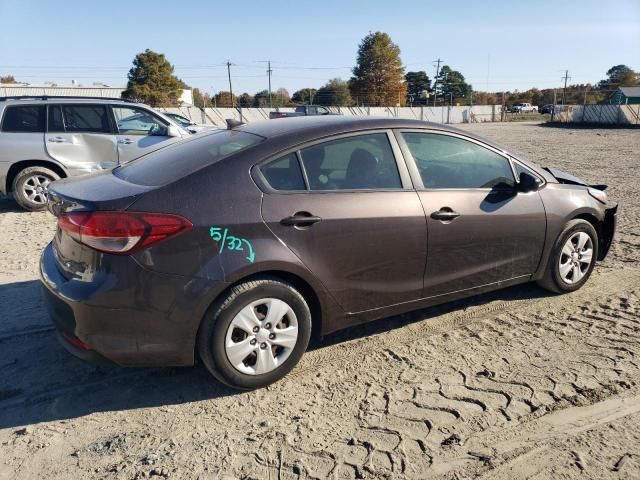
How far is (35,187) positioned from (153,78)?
178 feet

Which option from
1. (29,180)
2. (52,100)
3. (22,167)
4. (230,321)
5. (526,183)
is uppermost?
(52,100)

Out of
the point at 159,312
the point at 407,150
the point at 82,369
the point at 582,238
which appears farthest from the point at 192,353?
the point at 582,238

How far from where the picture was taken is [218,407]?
3.09 metres

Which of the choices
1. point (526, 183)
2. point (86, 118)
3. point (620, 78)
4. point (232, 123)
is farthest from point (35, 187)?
point (620, 78)

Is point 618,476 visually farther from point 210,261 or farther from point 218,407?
point 210,261

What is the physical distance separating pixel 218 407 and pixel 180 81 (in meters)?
64.7

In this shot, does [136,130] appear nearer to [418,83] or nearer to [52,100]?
[52,100]

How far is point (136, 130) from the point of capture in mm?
8586

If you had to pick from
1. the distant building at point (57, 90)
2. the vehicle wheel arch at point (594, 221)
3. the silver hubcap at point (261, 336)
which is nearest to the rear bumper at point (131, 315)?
the silver hubcap at point (261, 336)

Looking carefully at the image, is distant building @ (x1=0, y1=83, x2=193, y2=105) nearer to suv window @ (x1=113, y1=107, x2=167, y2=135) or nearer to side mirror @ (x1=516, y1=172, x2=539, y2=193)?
suv window @ (x1=113, y1=107, x2=167, y2=135)

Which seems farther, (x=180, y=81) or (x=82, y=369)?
(x=180, y=81)

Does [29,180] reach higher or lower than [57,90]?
lower

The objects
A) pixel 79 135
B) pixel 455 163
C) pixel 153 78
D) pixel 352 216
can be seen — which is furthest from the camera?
pixel 153 78

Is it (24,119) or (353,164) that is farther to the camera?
(24,119)
